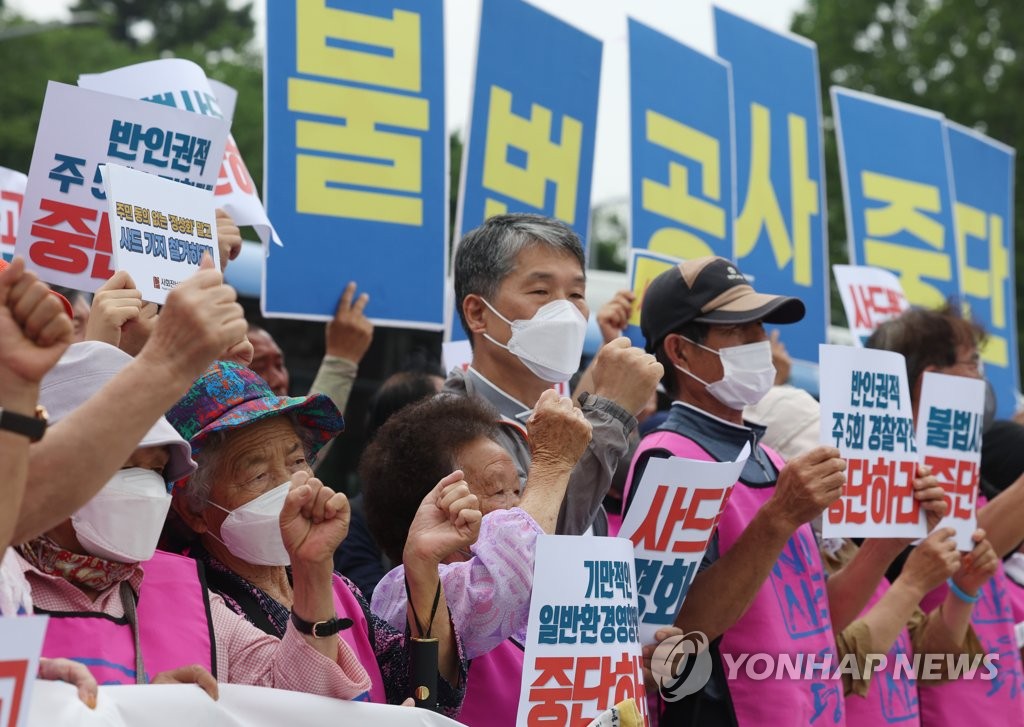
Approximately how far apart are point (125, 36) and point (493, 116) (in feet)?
132

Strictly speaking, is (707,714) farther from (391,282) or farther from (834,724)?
(391,282)

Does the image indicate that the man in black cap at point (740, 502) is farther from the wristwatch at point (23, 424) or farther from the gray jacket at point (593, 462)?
the wristwatch at point (23, 424)

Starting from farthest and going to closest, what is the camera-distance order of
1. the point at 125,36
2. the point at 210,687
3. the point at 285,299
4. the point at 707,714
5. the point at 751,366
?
the point at 125,36
the point at 285,299
the point at 751,366
the point at 707,714
the point at 210,687

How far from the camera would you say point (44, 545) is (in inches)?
98.0

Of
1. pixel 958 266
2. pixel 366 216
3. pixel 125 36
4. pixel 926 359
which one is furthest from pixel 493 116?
pixel 125 36

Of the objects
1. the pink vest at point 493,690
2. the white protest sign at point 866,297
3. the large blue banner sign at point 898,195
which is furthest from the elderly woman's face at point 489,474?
the large blue banner sign at point 898,195

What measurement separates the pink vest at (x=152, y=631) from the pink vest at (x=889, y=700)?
2120 mm

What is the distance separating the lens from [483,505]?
127 inches

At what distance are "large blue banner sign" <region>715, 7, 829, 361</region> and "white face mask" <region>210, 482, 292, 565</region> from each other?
368cm

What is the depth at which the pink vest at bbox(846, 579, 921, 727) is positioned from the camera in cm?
404

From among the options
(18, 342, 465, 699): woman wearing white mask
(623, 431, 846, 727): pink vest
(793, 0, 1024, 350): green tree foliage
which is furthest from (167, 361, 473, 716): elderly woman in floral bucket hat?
(793, 0, 1024, 350): green tree foliage

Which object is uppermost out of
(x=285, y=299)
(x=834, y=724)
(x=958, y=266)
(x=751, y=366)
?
(x=958, y=266)

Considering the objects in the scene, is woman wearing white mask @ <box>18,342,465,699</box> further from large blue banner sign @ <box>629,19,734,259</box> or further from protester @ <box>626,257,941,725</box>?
large blue banner sign @ <box>629,19,734,259</box>

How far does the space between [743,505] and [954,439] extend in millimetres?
1152
